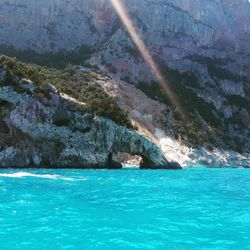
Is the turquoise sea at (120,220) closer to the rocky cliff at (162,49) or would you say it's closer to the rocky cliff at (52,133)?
the rocky cliff at (52,133)

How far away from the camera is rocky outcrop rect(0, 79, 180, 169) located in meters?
71.2

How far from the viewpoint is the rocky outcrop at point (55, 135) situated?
71.2 metres

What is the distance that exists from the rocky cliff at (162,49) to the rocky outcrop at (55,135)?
146 ft

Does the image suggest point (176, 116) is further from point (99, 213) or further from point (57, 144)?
point (99, 213)

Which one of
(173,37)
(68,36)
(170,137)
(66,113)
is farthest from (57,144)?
(173,37)

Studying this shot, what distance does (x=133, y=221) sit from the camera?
842 inches

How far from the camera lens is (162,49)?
541 feet

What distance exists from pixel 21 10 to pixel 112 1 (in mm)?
36962

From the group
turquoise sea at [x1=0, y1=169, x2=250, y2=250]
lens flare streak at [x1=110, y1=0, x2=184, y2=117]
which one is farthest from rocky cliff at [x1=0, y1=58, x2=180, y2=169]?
lens flare streak at [x1=110, y1=0, x2=184, y2=117]

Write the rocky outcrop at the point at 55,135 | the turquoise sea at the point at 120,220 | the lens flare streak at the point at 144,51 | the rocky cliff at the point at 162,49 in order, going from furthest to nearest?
the lens flare streak at the point at 144,51
the rocky cliff at the point at 162,49
the rocky outcrop at the point at 55,135
the turquoise sea at the point at 120,220

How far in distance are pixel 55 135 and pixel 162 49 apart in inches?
3887

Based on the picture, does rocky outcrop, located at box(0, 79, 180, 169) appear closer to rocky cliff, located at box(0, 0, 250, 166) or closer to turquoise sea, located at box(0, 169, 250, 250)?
turquoise sea, located at box(0, 169, 250, 250)

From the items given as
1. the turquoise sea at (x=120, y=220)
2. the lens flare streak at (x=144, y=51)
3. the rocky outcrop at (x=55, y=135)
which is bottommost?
the turquoise sea at (x=120, y=220)

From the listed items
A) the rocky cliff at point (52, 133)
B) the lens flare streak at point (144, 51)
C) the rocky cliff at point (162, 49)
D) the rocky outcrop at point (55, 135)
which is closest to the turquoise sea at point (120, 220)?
the rocky outcrop at point (55, 135)
